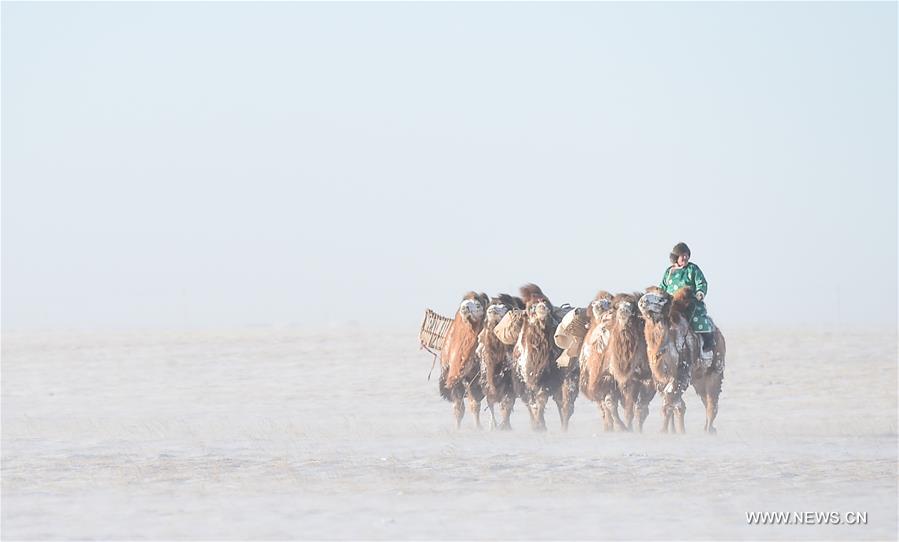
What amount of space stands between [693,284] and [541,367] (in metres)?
2.19

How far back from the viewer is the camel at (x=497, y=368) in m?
19.8

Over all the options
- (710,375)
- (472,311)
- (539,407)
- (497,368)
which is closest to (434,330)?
(472,311)

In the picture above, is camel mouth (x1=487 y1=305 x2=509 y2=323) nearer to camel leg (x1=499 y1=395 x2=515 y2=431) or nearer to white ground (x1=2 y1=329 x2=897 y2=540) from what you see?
camel leg (x1=499 y1=395 x2=515 y2=431)

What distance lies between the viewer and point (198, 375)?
3881 cm

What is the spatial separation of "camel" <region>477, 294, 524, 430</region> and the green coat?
7.09 feet

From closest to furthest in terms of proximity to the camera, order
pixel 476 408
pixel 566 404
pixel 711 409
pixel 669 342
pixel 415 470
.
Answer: pixel 415 470 → pixel 669 342 → pixel 711 409 → pixel 566 404 → pixel 476 408

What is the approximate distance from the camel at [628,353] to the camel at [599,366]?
0.08m

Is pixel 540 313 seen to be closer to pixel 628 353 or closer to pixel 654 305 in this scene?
pixel 628 353

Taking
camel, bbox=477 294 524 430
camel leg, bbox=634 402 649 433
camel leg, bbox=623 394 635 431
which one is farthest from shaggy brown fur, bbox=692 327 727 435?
camel, bbox=477 294 524 430

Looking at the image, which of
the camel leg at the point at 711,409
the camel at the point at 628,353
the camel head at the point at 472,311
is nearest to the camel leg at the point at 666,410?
the camel at the point at 628,353

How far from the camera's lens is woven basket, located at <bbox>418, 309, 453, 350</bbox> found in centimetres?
2191

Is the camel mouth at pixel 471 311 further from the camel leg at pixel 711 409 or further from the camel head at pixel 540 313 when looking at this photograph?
the camel leg at pixel 711 409

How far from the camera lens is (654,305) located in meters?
18.2

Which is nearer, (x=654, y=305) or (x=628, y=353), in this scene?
(x=654, y=305)
